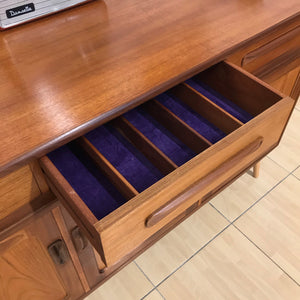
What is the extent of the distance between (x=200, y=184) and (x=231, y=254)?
0.67 metres

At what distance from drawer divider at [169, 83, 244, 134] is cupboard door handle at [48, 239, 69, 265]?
0.46 meters

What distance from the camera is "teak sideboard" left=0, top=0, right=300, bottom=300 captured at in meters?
0.55

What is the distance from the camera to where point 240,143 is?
64 centimetres

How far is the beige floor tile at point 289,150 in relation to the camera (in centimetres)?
144

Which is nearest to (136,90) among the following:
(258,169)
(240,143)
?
(240,143)

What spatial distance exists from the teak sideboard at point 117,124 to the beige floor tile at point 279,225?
497 mm

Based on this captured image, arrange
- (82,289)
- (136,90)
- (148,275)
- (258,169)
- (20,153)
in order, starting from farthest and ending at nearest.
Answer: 1. (258,169)
2. (148,275)
3. (82,289)
4. (136,90)
5. (20,153)

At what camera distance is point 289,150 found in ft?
4.88

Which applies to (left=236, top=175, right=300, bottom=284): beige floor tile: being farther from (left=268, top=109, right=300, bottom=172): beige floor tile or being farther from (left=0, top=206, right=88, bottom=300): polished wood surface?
(left=0, top=206, right=88, bottom=300): polished wood surface

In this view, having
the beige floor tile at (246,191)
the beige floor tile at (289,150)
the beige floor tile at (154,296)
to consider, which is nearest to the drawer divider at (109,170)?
the beige floor tile at (154,296)

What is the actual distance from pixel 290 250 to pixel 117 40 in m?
0.97

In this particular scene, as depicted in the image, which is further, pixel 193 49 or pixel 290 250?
pixel 290 250

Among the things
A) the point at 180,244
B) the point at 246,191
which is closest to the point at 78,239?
the point at 180,244

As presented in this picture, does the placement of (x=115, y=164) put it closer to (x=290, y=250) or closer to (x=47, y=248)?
(x=47, y=248)
